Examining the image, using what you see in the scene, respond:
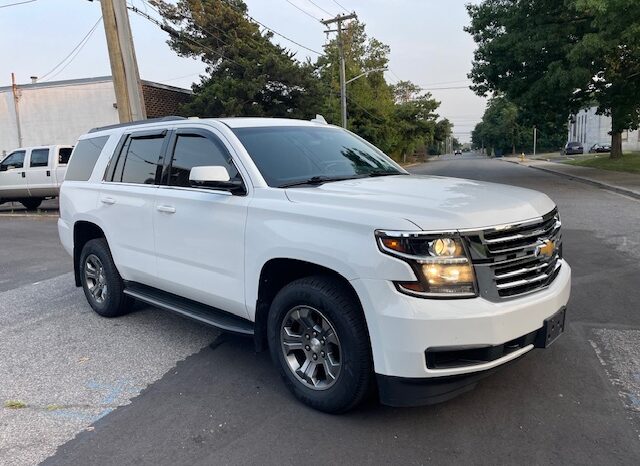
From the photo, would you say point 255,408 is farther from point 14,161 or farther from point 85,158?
point 14,161

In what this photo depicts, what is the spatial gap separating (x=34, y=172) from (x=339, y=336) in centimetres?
1650

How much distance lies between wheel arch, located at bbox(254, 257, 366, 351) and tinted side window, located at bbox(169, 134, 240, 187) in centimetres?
84

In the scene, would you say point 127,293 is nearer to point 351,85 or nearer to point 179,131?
point 179,131

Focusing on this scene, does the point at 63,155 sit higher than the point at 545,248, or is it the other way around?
the point at 63,155

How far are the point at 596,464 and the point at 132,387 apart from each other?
308 cm

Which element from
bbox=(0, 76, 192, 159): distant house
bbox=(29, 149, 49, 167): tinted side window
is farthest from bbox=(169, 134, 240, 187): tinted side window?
bbox=(0, 76, 192, 159): distant house

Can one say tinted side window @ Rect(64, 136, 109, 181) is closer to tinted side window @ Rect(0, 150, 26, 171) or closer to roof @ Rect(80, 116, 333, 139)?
roof @ Rect(80, 116, 333, 139)

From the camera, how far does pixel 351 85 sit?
4591 centimetres

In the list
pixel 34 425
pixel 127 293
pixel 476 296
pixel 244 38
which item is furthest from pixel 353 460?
pixel 244 38

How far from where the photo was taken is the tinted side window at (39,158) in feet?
54.4

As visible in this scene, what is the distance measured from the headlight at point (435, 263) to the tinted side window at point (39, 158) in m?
16.6

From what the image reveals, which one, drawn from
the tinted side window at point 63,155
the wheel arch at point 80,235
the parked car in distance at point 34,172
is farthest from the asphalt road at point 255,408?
the tinted side window at point 63,155

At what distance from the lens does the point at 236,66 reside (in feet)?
91.7

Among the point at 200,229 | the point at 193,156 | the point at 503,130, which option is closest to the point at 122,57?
the point at 193,156
